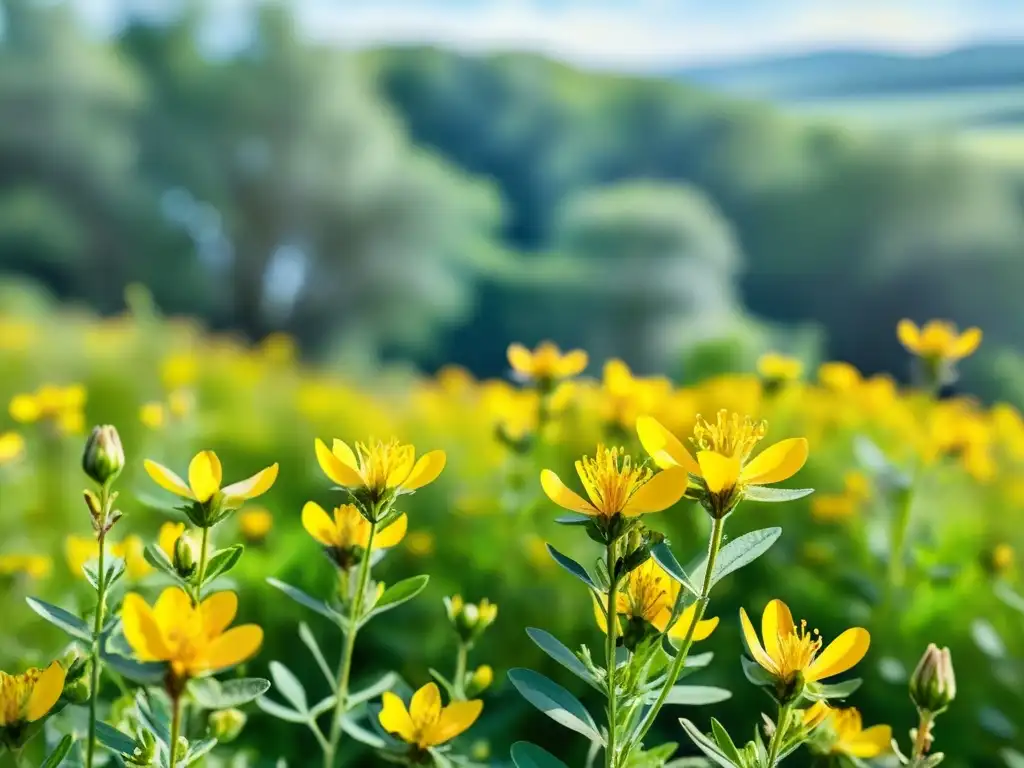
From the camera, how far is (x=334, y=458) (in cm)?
44

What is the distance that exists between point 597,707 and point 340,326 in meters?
8.69

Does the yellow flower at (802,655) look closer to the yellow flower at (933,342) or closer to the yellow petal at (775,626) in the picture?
the yellow petal at (775,626)

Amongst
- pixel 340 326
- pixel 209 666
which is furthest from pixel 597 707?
pixel 340 326

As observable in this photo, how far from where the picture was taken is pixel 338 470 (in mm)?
432

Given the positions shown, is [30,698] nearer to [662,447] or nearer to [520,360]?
[662,447]

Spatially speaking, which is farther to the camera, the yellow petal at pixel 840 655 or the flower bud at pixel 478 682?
the flower bud at pixel 478 682

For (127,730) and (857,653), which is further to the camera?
(127,730)

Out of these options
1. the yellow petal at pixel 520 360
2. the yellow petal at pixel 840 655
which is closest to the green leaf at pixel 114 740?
the yellow petal at pixel 840 655

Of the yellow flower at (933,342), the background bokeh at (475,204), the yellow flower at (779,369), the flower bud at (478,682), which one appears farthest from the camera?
the background bokeh at (475,204)

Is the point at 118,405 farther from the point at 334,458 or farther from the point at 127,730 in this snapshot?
the point at 334,458

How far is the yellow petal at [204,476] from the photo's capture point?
42 centimetres

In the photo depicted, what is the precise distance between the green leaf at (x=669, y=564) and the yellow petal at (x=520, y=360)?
468mm

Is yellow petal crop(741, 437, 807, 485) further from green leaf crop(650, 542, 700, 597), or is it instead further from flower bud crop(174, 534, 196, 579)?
flower bud crop(174, 534, 196, 579)

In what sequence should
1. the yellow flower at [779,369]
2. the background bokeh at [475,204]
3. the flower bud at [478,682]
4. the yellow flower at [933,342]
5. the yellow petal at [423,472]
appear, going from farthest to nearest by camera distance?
the background bokeh at [475,204] < the yellow flower at [779,369] < the yellow flower at [933,342] < the flower bud at [478,682] < the yellow petal at [423,472]
